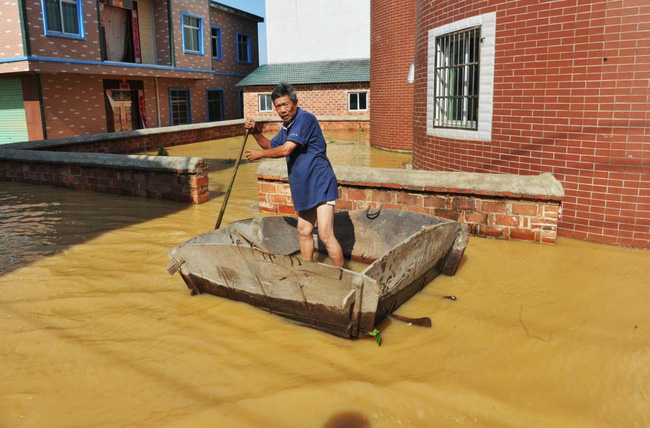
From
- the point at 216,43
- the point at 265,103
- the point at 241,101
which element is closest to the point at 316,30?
the point at 265,103

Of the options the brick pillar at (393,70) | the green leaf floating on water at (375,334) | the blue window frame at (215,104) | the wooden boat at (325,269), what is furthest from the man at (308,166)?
the blue window frame at (215,104)

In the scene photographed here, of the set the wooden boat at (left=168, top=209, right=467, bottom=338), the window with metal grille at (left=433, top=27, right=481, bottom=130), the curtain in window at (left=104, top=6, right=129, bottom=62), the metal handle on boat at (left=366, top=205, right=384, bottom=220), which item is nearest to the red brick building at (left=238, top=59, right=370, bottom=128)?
the curtain in window at (left=104, top=6, right=129, bottom=62)

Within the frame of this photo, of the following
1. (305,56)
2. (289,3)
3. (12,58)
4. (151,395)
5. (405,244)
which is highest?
(289,3)

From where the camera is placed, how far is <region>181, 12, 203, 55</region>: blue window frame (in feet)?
76.2

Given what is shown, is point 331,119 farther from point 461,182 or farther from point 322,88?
point 461,182

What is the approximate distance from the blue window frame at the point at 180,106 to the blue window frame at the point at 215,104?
191cm

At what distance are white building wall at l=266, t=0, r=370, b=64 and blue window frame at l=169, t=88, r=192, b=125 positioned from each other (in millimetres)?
6549

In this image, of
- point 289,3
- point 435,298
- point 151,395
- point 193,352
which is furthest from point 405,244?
point 289,3

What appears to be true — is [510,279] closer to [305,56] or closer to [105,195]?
[105,195]

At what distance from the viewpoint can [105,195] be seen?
345 inches

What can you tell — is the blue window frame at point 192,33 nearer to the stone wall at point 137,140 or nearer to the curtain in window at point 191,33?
the curtain in window at point 191,33

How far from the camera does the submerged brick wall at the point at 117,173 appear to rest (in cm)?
804

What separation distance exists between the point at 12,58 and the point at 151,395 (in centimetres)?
1603

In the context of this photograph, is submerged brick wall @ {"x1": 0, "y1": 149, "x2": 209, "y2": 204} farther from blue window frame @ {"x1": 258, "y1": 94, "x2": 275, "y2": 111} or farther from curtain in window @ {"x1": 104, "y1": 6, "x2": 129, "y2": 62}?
blue window frame @ {"x1": 258, "y1": 94, "x2": 275, "y2": 111}
